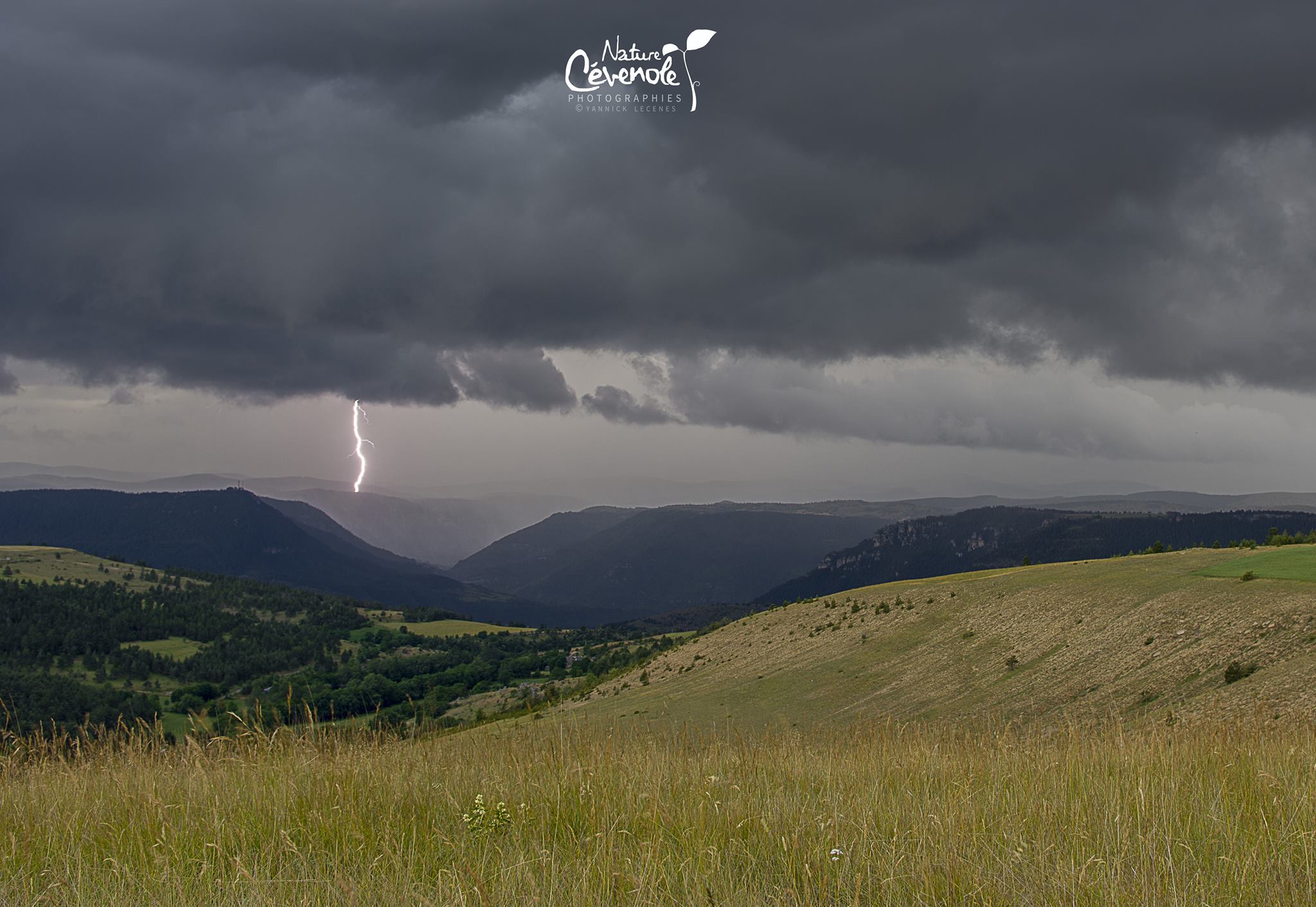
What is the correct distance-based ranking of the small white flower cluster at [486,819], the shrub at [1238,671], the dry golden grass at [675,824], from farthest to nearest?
the shrub at [1238,671]
the small white flower cluster at [486,819]
the dry golden grass at [675,824]

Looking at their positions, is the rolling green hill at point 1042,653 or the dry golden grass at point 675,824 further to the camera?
the rolling green hill at point 1042,653

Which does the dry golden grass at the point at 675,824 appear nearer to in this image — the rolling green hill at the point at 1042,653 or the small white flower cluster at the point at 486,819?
the small white flower cluster at the point at 486,819

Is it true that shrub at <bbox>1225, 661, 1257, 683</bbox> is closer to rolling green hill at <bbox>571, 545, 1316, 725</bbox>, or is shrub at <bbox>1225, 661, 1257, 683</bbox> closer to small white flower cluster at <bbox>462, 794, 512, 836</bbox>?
rolling green hill at <bbox>571, 545, 1316, 725</bbox>

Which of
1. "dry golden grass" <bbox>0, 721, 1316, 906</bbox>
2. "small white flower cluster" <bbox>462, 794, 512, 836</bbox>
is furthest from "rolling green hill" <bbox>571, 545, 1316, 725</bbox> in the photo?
"small white flower cluster" <bbox>462, 794, 512, 836</bbox>

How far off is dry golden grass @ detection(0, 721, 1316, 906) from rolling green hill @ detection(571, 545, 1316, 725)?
4268mm

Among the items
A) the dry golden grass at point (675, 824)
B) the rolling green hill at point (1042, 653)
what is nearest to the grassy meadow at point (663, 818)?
the dry golden grass at point (675, 824)

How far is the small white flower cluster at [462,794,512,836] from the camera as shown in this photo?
5941 millimetres

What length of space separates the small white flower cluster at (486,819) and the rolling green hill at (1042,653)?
7130 mm

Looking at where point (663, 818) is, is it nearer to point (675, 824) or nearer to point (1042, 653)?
point (675, 824)

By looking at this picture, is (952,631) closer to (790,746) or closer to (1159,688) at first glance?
(1159,688)

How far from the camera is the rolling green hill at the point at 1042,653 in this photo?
2519 centimetres

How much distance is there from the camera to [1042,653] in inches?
1421

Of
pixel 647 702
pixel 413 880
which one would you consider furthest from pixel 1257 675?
pixel 647 702

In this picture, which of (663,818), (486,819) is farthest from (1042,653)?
(486,819)
